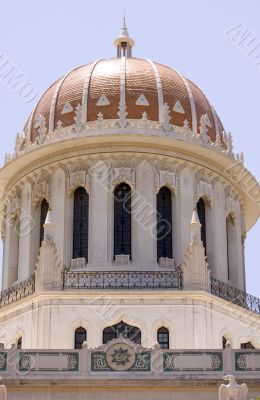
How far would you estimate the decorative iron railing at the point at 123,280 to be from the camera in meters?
41.2

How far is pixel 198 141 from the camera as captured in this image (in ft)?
146

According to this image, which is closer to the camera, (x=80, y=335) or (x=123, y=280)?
(x=80, y=335)

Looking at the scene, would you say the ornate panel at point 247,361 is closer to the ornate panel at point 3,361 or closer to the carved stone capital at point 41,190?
the ornate panel at point 3,361

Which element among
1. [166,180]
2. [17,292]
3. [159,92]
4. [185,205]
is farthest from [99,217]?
[159,92]

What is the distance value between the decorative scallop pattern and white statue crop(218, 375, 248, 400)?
14102 mm

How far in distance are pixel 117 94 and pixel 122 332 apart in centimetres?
979

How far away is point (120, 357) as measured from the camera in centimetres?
3641

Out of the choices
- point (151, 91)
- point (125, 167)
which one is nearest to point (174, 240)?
point (125, 167)

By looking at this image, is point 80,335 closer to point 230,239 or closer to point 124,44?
point 230,239

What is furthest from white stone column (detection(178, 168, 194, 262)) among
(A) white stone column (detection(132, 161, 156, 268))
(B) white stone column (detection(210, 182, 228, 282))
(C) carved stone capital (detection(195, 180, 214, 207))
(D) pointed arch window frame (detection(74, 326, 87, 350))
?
(D) pointed arch window frame (detection(74, 326, 87, 350))

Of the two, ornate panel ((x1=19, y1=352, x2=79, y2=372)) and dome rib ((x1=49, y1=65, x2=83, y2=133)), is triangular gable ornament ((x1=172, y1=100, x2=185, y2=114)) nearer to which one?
dome rib ((x1=49, y1=65, x2=83, y2=133))

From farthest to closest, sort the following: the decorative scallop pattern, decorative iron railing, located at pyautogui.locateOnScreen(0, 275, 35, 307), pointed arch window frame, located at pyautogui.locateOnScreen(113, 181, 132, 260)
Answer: the decorative scallop pattern < pointed arch window frame, located at pyautogui.locateOnScreen(113, 181, 132, 260) < decorative iron railing, located at pyautogui.locateOnScreen(0, 275, 35, 307)

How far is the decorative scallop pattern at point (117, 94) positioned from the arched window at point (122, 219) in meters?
2.93

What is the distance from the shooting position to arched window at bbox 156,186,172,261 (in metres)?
43.2
